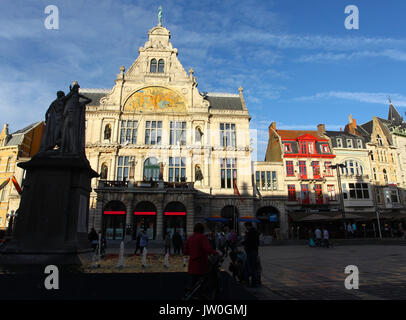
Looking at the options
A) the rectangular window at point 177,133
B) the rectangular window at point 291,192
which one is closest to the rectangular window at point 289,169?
the rectangular window at point 291,192

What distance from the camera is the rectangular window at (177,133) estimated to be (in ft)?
121

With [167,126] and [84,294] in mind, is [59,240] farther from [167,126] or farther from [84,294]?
[167,126]

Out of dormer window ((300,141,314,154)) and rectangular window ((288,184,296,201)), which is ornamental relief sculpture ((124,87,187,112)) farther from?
dormer window ((300,141,314,154))

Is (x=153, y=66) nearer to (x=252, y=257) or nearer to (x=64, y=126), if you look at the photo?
(x=64, y=126)

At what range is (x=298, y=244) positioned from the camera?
29562 millimetres

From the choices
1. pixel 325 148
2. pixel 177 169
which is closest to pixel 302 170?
pixel 325 148

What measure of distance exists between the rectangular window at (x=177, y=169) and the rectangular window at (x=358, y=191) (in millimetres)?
26676

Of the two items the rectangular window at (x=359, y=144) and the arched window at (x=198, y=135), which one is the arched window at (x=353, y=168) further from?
the arched window at (x=198, y=135)

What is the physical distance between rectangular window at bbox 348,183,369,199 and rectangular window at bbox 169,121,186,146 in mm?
27324

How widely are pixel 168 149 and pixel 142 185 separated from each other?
653cm

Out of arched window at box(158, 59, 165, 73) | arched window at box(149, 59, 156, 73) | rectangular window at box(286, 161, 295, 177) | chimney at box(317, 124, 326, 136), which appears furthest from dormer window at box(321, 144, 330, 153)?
arched window at box(149, 59, 156, 73)

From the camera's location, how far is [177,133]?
3731cm

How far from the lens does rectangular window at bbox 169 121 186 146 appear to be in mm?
37031
